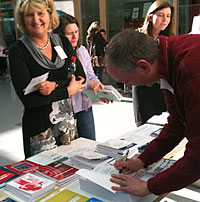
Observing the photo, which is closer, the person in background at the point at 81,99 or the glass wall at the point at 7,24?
the person in background at the point at 81,99

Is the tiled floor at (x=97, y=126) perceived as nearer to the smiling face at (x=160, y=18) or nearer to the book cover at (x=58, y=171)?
the book cover at (x=58, y=171)

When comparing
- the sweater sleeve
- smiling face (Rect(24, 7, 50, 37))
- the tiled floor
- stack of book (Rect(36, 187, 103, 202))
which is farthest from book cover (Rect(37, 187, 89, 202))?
the tiled floor

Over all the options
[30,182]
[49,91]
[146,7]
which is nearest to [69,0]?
[146,7]

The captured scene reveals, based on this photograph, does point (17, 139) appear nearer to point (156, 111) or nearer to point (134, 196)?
point (156, 111)

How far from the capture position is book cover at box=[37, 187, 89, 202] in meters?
1.21

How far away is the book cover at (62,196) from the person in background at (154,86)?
1359 millimetres

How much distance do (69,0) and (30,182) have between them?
7142mm

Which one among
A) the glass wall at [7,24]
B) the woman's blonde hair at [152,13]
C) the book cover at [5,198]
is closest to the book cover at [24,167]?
the book cover at [5,198]

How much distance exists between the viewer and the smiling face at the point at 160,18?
242 cm

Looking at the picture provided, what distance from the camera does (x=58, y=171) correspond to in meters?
1.48

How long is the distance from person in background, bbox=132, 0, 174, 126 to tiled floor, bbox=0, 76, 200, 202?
756 millimetres

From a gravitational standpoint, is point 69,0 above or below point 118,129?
above

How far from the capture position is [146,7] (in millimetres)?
6387

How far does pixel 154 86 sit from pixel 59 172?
1.27m
